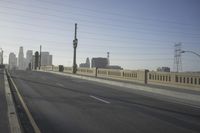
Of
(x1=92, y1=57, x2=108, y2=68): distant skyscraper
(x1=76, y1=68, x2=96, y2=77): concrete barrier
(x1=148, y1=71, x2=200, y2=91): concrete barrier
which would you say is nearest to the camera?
(x1=148, y1=71, x2=200, y2=91): concrete barrier

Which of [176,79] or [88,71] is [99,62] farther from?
[176,79]

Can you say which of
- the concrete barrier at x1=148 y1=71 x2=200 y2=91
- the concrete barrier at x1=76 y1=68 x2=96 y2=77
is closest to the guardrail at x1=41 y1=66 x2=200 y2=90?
the concrete barrier at x1=148 y1=71 x2=200 y2=91

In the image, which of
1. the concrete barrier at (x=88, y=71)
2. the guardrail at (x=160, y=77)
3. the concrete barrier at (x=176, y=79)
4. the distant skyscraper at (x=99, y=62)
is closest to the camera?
the concrete barrier at (x=176, y=79)

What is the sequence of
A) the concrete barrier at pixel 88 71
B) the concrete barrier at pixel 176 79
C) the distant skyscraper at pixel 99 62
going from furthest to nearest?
the distant skyscraper at pixel 99 62
the concrete barrier at pixel 88 71
the concrete barrier at pixel 176 79

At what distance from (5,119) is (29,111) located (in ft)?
7.10

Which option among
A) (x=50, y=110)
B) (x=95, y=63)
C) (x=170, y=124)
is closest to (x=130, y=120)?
(x=170, y=124)

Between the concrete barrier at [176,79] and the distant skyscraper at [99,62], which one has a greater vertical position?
the distant skyscraper at [99,62]

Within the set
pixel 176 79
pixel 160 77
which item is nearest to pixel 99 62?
pixel 160 77

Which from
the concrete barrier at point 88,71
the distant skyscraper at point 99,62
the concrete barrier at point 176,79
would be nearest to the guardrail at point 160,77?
the concrete barrier at point 176,79

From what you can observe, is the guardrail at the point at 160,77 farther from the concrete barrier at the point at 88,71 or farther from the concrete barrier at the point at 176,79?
the concrete barrier at the point at 88,71

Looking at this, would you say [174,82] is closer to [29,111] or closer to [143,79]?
[143,79]

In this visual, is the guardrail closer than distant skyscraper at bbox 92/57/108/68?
Yes

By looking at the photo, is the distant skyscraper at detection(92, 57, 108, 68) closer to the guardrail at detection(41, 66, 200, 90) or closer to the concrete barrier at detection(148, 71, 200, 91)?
the guardrail at detection(41, 66, 200, 90)

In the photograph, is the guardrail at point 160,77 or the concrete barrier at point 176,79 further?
the guardrail at point 160,77
